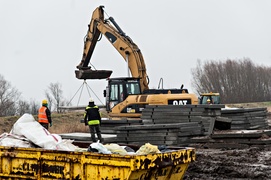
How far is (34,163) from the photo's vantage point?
335 inches

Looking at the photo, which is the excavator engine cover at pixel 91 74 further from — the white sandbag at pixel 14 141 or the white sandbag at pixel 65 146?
the white sandbag at pixel 65 146

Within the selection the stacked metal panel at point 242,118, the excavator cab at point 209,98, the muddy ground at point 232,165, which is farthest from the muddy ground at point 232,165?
the excavator cab at point 209,98

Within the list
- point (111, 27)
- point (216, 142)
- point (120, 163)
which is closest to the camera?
point (120, 163)

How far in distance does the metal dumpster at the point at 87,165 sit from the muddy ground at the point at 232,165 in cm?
250

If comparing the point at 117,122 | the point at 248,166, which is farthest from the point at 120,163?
the point at 117,122

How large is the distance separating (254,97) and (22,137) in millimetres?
59415

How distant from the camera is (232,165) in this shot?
1205cm

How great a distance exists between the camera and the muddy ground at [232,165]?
10.9 meters

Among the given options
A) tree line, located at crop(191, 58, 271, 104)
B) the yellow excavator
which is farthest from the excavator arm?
tree line, located at crop(191, 58, 271, 104)

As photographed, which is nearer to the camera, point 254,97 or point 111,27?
point 111,27

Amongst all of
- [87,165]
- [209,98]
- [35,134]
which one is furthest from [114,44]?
[87,165]

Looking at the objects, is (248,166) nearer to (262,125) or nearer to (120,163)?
(120,163)

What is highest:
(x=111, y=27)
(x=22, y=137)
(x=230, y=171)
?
(x=111, y=27)

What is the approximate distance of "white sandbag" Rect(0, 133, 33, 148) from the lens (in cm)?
917
